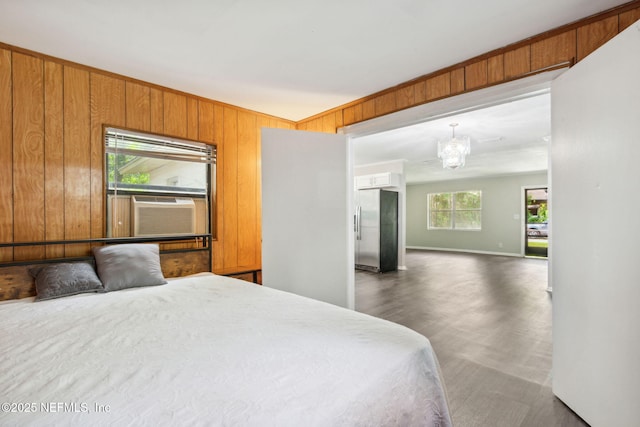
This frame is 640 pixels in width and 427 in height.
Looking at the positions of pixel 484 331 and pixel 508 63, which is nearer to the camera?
pixel 508 63

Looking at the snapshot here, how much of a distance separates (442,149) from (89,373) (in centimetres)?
449

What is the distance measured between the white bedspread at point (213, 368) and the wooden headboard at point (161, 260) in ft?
1.86

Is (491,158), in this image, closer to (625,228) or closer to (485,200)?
(485,200)

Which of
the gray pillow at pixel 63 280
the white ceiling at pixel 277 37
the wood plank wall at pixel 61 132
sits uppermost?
the white ceiling at pixel 277 37

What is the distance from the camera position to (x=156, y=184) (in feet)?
9.77

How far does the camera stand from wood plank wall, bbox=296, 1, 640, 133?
1.88 meters

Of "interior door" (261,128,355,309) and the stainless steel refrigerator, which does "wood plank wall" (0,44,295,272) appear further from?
the stainless steel refrigerator

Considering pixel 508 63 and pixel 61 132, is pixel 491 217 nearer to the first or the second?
pixel 508 63

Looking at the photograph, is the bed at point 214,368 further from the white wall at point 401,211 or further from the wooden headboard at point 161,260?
the white wall at point 401,211

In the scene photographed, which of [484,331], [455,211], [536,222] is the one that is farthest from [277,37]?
[536,222]

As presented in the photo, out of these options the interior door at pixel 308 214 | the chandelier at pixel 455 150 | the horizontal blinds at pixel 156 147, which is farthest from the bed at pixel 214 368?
the chandelier at pixel 455 150

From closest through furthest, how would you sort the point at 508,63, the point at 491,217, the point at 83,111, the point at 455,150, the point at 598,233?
the point at 598,233 < the point at 508,63 < the point at 83,111 < the point at 455,150 < the point at 491,217

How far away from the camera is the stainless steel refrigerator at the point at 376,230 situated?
20.7 feet

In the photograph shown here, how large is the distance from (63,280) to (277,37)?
225 centimetres
